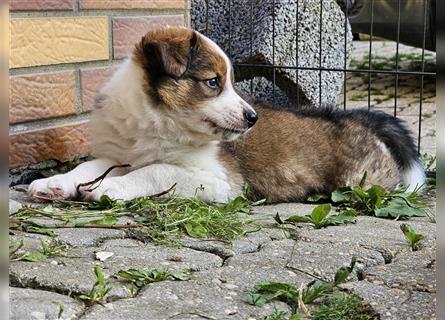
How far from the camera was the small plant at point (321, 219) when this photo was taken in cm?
285

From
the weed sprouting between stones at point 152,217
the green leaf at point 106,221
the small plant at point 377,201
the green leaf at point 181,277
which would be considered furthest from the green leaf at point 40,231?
the small plant at point 377,201

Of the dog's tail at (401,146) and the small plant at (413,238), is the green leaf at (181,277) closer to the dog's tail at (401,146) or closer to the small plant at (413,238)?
the small plant at (413,238)

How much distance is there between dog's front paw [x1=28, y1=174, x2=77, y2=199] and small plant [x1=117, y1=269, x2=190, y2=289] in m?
1.09

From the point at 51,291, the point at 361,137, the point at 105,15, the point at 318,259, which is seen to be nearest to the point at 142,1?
the point at 105,15

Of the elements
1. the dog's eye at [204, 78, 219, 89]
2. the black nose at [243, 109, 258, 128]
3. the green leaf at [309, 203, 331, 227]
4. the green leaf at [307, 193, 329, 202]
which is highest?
the dog's eye at [204, 78, 219, 89]

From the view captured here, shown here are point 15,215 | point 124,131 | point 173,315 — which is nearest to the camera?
point 173,315

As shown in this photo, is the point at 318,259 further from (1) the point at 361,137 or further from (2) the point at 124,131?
(1) the point at 361,137

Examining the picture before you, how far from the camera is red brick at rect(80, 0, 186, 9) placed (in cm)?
359

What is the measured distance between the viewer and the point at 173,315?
1.71 meters

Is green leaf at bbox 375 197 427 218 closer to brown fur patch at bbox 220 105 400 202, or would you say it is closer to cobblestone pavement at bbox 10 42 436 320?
cobblestone pavement at bbox 10 42 436 320

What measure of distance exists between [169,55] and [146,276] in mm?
1388

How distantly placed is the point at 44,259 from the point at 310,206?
1682 mm

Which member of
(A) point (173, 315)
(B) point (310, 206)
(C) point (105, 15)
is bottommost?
(B) point (310, 206)

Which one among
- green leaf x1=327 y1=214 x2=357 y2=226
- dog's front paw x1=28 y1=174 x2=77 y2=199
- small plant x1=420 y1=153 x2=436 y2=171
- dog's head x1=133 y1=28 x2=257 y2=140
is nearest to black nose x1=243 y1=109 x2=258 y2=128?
dog's head x1=133 y1=28 x2=257 y2=140
